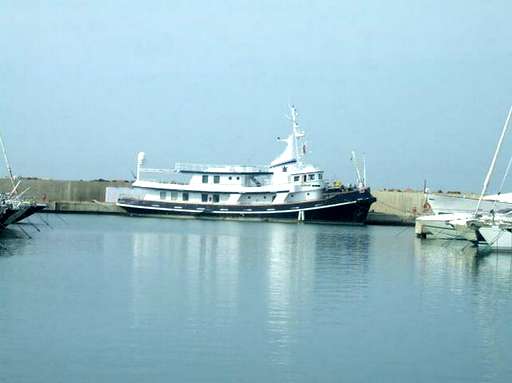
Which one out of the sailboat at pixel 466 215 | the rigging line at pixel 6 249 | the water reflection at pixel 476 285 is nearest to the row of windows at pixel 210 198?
the sailboat at pixel 466 215

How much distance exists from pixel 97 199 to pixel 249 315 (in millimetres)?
61699

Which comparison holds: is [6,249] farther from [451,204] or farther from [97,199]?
[97,199]

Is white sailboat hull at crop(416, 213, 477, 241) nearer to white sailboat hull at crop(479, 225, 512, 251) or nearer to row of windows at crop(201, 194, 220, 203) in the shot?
white sailboat hull at crop(479, 225, 512, 251)

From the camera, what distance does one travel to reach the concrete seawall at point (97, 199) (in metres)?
74.0

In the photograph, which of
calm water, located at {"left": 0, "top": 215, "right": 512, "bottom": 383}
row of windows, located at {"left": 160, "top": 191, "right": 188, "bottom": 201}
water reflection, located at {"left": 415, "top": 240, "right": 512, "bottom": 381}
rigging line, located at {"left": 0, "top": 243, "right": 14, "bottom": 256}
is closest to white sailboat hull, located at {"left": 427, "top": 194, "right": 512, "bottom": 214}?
water reflection, located at {"left": 415, "top": 240, "right": 512, "bottom": 381}

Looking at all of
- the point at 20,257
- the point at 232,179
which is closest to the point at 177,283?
the point at 20,257

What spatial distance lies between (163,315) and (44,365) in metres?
5.03

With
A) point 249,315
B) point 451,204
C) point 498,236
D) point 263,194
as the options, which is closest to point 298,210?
point 263,194

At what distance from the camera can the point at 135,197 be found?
7319 centimetres

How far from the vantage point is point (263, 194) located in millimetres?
67875

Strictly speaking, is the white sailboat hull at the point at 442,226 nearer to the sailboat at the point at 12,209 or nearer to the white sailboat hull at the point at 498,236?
the white sailboat hull at the point at 498,236

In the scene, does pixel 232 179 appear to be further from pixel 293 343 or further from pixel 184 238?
pixel 293 343

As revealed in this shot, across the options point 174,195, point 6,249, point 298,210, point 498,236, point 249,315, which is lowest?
point 249,315

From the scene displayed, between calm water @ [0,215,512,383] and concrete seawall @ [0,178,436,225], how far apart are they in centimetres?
3512
